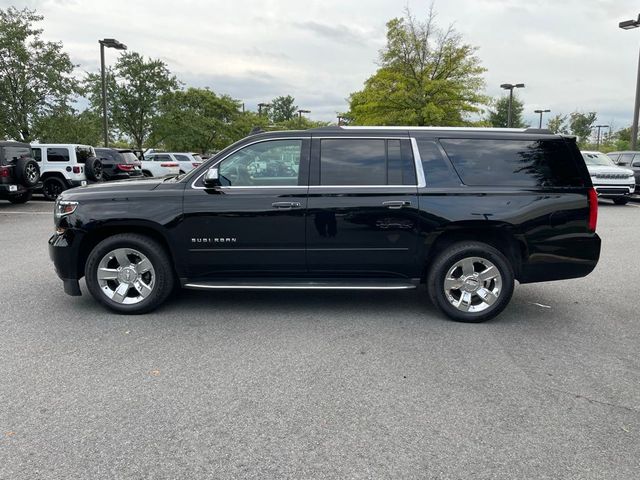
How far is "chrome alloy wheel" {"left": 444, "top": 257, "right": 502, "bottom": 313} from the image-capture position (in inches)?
190

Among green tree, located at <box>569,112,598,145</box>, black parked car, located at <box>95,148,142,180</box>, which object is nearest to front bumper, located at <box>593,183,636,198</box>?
black parked car, located at <box>95,148,142,180</box>

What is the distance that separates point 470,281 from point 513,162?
1.23m

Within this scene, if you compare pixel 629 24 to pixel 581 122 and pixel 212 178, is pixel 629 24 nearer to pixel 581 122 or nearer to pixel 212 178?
pixel 212 178

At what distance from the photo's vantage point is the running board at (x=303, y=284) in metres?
4.86

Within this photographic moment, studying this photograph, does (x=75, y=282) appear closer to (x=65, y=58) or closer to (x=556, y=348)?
(x=556, y=348)

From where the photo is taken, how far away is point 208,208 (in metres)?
4.84

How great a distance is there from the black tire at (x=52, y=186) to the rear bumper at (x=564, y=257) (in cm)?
1570

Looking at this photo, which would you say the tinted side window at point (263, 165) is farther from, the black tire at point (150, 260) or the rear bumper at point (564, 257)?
the rear bumper at point (564, 257)

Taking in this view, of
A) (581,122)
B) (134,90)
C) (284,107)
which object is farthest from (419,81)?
(284,107)

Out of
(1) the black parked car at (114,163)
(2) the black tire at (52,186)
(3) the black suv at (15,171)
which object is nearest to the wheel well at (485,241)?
(3) the black suv at (15,171)

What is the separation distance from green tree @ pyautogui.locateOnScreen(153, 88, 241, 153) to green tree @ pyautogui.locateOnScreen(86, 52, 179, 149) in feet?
3.76

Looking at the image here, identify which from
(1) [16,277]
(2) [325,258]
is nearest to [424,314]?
(2) [325,258]

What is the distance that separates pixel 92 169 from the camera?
1633 centimetres

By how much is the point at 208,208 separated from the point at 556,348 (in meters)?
3.38
